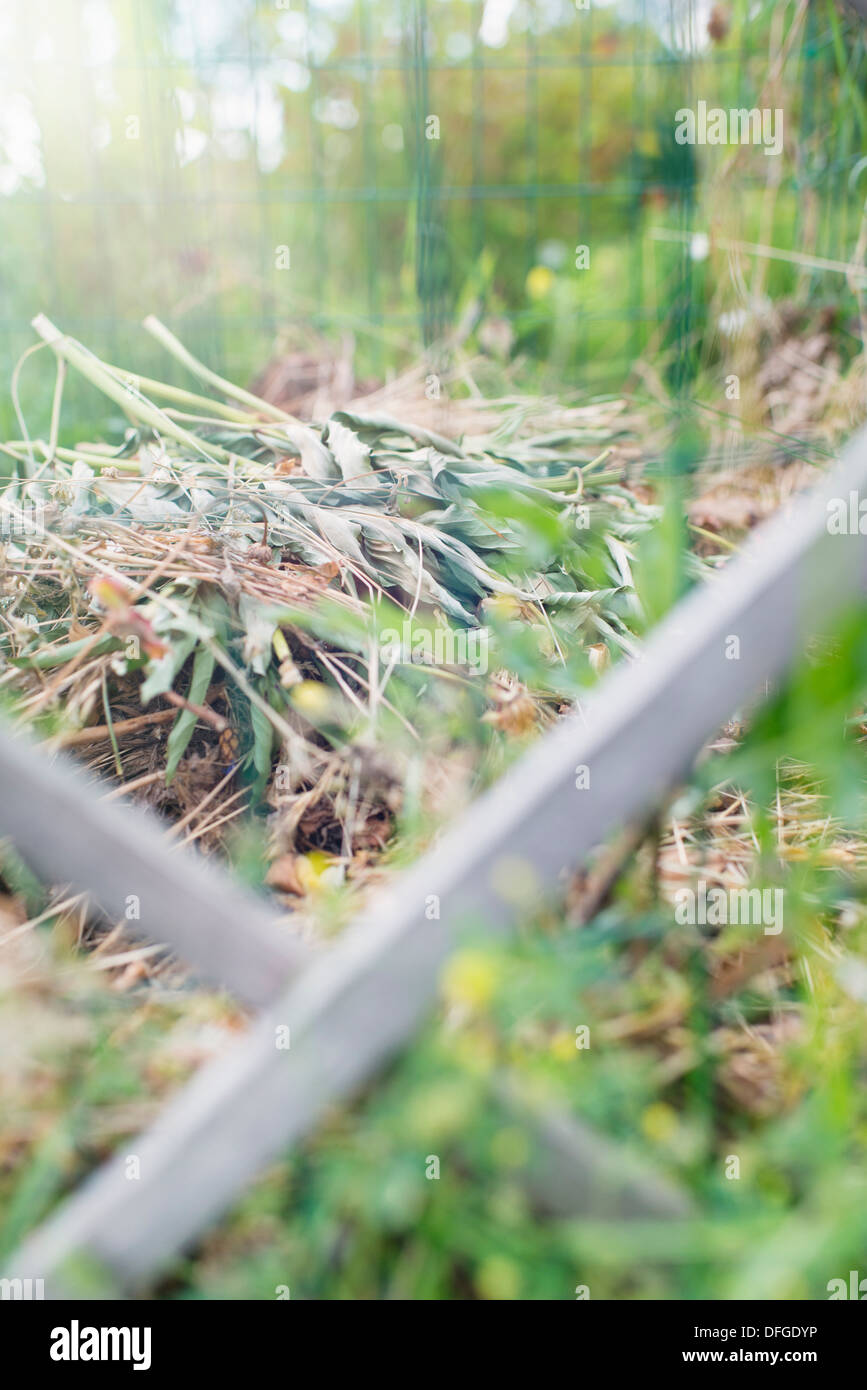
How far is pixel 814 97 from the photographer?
8.49ft

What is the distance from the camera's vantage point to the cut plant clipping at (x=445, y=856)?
0.67m

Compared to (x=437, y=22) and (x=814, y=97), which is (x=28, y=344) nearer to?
(x=437, y=22)

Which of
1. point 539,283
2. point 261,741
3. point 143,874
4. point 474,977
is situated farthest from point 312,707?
point 539,283

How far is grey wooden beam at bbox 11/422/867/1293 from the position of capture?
2.09 feet

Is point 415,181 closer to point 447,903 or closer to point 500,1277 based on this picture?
point 447,903

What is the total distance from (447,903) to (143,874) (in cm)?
23

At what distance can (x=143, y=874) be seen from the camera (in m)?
0.72

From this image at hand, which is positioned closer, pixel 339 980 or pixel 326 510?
pixel 339 980

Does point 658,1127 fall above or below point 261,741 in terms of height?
below

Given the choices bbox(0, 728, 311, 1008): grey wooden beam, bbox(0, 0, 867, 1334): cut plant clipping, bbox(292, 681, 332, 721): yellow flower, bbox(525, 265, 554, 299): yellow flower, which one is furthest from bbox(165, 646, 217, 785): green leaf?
bbox(525, 265, 554, 299): yellow flower

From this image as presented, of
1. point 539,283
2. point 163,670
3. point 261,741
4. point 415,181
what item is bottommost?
point 261,741

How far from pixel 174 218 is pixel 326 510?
75.4 inches

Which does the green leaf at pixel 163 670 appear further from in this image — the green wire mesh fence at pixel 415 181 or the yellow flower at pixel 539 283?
the yellow flower at pixel 539 283
